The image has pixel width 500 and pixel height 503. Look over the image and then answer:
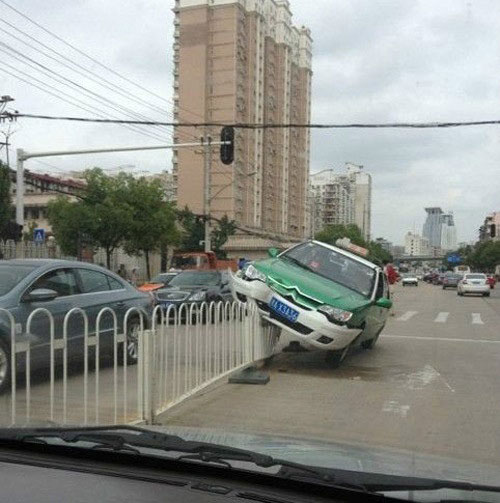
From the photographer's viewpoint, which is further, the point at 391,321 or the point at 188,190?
the point at 188,190

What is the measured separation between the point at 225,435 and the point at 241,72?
293ft

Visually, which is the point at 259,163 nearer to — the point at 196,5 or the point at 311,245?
the point at 196,5

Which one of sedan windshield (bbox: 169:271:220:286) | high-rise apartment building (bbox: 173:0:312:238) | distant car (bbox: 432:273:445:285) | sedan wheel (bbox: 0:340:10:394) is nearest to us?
sedan wheel (bbox: 0:340:10:394)

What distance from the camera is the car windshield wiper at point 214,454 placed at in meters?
2.33

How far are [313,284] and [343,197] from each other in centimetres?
10018

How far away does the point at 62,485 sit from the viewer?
2.31 metres

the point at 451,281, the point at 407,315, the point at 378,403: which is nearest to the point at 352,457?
the point at 378,403

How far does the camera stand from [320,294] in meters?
9.94

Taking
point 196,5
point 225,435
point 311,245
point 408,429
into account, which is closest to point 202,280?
point 311,245

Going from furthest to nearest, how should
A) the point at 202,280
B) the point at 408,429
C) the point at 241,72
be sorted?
1. the point at 241,72
2. the point at 202,280
3. the point at 408,429

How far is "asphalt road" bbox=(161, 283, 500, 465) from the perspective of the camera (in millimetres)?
6273

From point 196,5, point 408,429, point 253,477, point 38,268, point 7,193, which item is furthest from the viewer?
point 196,5

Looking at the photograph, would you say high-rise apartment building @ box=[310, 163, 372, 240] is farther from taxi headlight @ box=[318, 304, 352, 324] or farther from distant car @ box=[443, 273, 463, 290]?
taxi headlight @ box=[318, 304, 352, 324]

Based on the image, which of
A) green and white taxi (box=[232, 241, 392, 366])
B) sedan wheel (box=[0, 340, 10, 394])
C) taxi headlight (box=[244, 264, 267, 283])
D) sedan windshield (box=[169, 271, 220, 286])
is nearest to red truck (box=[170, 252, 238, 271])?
sedan windshield (box=[169, 271, 220, 286])
